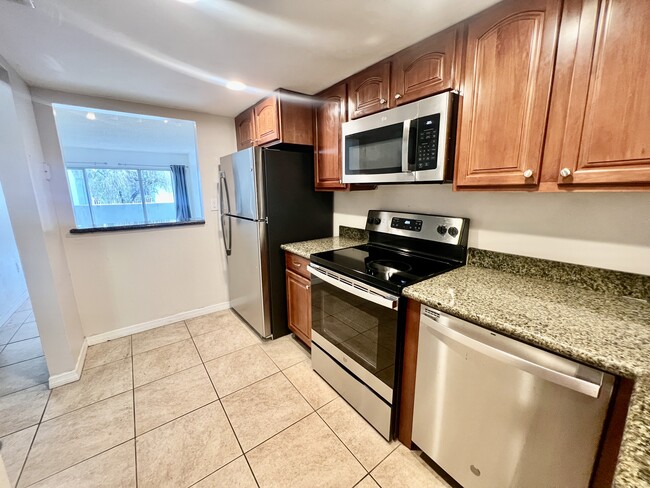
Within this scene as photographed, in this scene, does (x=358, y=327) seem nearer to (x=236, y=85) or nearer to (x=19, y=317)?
(x=236, y=85)

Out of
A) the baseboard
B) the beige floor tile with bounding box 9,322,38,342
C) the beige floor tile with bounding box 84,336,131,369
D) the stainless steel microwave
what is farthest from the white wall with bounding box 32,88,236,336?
the stainless steel microwave

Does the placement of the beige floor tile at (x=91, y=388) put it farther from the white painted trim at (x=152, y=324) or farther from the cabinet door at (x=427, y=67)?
the cabinet door at (x=427, y=67)

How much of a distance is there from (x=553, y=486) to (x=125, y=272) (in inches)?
124

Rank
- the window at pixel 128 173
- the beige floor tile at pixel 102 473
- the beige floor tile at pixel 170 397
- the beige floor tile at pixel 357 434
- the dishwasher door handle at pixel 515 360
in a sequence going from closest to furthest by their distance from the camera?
the dishwasher door handle at pixel 515 360
the beige floor tile at pixel 102 473
the beige floor tile at pixel 357 434
the beige floor tile at pixel 170 397
the window at pixel 128 173

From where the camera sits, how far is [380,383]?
4.70 feet

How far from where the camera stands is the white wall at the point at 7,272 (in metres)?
3.01

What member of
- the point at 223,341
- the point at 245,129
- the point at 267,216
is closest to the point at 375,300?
the point at 267,216

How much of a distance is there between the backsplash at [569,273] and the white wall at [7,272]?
4536mm

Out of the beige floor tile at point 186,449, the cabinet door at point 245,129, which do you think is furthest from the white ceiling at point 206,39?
the beige floor tile at point 186,449

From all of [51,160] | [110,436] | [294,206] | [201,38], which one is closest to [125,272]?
[51,160]

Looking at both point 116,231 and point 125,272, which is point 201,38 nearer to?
point 116,231

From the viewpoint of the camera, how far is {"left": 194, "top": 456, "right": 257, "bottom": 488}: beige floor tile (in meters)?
1.27

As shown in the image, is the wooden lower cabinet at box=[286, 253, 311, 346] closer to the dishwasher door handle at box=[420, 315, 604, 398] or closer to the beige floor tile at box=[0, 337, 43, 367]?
the dishwasher door handle at box=[420, 315, 604, 398]

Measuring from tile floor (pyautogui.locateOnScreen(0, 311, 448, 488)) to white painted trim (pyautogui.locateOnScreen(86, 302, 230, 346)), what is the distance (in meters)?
0.25
